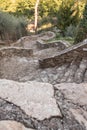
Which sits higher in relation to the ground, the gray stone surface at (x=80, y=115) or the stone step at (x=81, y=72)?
the gray stone surface at (x=80, y=115)

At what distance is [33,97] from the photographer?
92.1 inches

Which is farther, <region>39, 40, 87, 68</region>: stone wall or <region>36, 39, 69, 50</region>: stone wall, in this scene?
<region>36, 39, 69, 50</region>: stone wall

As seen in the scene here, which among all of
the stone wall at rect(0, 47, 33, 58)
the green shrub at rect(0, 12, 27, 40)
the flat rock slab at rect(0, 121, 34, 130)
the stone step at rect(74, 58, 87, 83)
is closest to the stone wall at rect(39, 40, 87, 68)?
the stone step at rect(74, 58, 87, 83)

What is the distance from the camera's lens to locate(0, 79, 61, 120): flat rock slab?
2158 millimetres

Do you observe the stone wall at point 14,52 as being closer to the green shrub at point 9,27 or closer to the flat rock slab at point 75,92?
the green shrub at point 9,27

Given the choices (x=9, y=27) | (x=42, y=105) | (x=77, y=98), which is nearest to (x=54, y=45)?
(x=9, y=27)

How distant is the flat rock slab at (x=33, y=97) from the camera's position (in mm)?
2158

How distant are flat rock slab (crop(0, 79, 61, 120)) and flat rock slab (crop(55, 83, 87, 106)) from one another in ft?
0.46

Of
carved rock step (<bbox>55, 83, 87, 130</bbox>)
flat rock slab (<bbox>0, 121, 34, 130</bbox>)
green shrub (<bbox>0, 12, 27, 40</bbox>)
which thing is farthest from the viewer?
green shrub (<bbox>0, 12, 27, 40</bbox>)

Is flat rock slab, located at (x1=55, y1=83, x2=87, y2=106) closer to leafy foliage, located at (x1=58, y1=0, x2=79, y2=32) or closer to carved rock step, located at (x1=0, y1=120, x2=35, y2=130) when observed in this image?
carved rock step, located at (x1=0, y1=120, x2=35, y2=130)

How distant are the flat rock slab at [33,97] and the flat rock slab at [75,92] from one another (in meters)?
0.14

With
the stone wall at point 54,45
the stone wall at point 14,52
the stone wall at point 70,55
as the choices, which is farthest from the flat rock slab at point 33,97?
the stone wall at point 54,45

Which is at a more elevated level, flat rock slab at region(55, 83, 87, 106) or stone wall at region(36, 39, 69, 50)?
flat rock slab at region(55, 83, 87, 106)

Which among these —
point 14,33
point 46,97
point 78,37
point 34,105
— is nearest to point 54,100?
point 46,97
